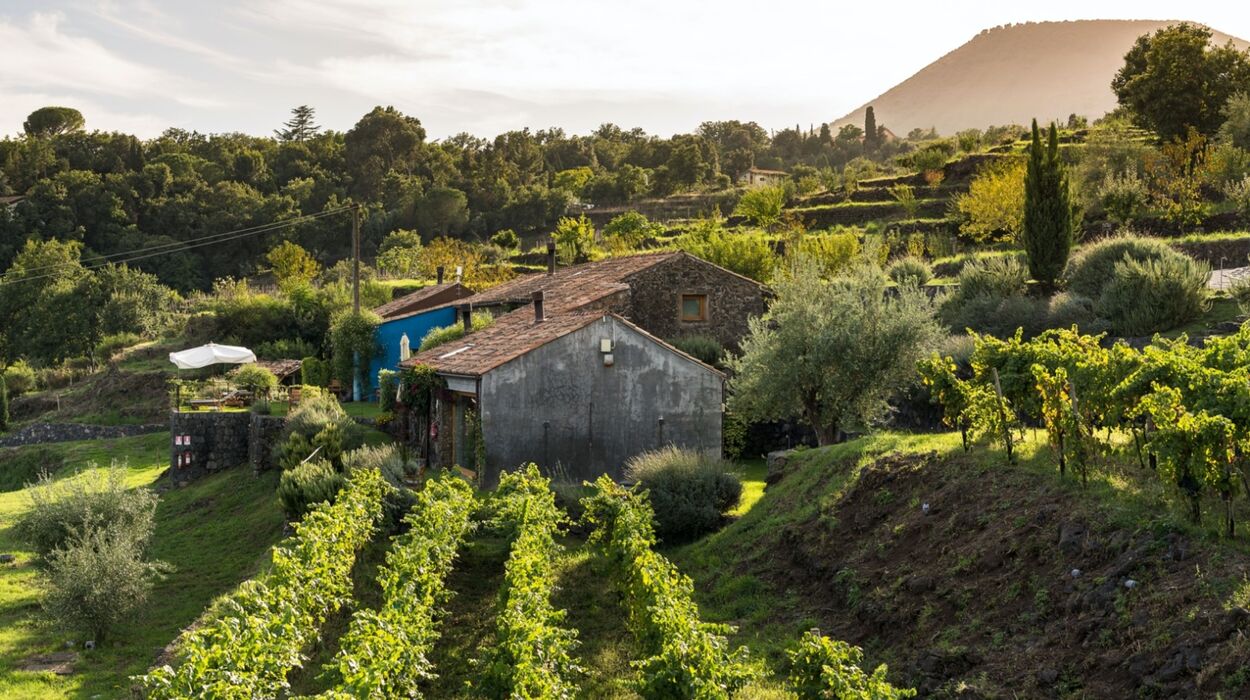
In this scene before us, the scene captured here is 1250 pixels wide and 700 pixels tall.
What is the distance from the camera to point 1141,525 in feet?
35.8

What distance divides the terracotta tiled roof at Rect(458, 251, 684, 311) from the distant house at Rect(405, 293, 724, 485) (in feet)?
14.1

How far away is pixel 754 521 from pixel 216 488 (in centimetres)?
1899

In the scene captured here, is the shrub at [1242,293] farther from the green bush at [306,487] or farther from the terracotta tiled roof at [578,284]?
the green bush at [306,487]

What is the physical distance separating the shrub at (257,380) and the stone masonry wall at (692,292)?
49.1 feet

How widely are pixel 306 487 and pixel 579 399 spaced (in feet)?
20.4

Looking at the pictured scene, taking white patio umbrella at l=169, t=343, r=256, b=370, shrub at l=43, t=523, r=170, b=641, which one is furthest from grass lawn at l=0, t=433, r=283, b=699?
white patio umbrella at l=169, t=343, r=256, b=370

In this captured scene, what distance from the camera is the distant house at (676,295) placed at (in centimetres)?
3192

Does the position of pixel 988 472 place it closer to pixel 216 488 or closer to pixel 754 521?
pixel 754 521

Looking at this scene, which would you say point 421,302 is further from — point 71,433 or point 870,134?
point 870,134

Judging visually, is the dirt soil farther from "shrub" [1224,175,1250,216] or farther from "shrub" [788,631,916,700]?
"shrub" [1224,175,1250,216]

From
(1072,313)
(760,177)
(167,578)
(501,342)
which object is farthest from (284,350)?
(760,177)

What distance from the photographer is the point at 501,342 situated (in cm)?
Result: 2694

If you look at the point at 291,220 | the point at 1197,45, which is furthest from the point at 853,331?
the point at 291,220

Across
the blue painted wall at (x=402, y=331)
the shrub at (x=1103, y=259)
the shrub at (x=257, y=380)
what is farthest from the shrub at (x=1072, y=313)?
the shrub at (x=257, y=380)
